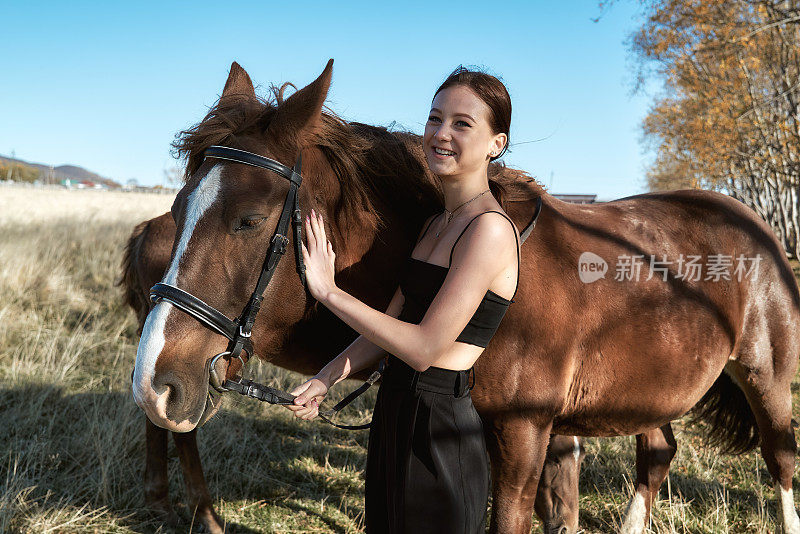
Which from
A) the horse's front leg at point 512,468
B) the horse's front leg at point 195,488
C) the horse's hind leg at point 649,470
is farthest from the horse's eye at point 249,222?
the horse's hind leg at point 649,470

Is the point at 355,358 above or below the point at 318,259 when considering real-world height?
below

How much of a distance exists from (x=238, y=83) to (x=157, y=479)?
292 centimetres

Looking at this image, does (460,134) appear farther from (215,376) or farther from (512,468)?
(512,468)

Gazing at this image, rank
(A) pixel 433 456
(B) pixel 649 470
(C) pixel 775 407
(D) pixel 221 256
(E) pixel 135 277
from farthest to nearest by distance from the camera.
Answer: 1. (E) pixel 135 277
2. (B) pixel 649 470
3. (C) pixel 775 407
4. (D) pixel 221 256
5. (A) pixel 433 456

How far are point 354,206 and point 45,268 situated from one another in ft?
26.5

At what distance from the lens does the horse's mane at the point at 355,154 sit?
1996 millimetres

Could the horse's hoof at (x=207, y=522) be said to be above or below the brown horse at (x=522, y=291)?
below

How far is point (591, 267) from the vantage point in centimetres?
248

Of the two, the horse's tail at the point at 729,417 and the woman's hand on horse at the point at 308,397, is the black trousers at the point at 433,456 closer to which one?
the woman's hand on horse at the point at 308,397

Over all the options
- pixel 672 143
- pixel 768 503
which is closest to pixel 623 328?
pixel 768 503

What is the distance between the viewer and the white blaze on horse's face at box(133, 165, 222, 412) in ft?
5.30

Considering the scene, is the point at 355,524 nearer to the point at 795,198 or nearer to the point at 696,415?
the point at 696,415

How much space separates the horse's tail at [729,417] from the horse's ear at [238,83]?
350 centimetres

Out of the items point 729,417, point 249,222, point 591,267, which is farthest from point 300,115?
point 729,417
